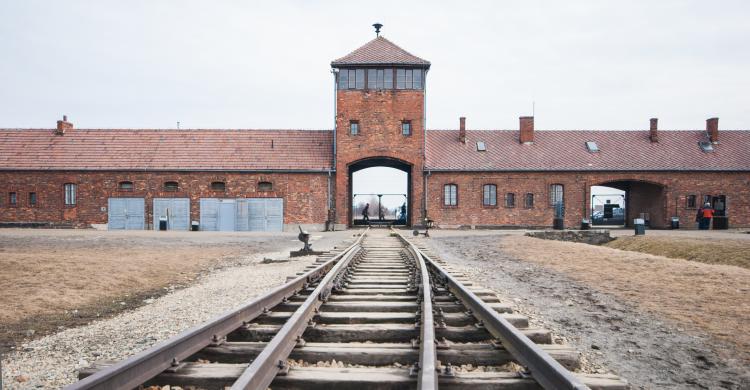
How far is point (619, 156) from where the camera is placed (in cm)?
3219

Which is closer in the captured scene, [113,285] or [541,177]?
[113,285]

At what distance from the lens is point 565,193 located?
30906mm

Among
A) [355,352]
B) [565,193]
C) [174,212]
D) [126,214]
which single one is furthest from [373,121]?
[355,352]

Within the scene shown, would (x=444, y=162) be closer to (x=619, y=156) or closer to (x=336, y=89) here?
(x=336, y=89)

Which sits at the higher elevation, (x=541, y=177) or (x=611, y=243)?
(x=541, y=177)

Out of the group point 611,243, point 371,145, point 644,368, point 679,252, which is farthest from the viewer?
point 371,145

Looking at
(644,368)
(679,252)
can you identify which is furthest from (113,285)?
(679,252)

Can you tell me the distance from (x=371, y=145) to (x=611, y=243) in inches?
536

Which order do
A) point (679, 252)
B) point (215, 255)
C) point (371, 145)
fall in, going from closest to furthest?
point (215, 255), point (679, 252), point (371, 145)

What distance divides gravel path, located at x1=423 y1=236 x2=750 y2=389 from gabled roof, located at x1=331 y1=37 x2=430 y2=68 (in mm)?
22191

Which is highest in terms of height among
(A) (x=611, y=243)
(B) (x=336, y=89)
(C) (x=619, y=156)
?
(B) (x=336, y=89)

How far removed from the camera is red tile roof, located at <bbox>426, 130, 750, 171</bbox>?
31.1 metres

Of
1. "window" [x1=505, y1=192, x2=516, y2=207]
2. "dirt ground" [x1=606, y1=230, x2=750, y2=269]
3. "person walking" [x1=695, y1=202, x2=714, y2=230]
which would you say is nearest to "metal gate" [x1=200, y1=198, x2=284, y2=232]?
"window" [x1=505, y1=192, x2=516, y2=207]

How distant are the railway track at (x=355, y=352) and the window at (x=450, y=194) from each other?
25.0 meters
